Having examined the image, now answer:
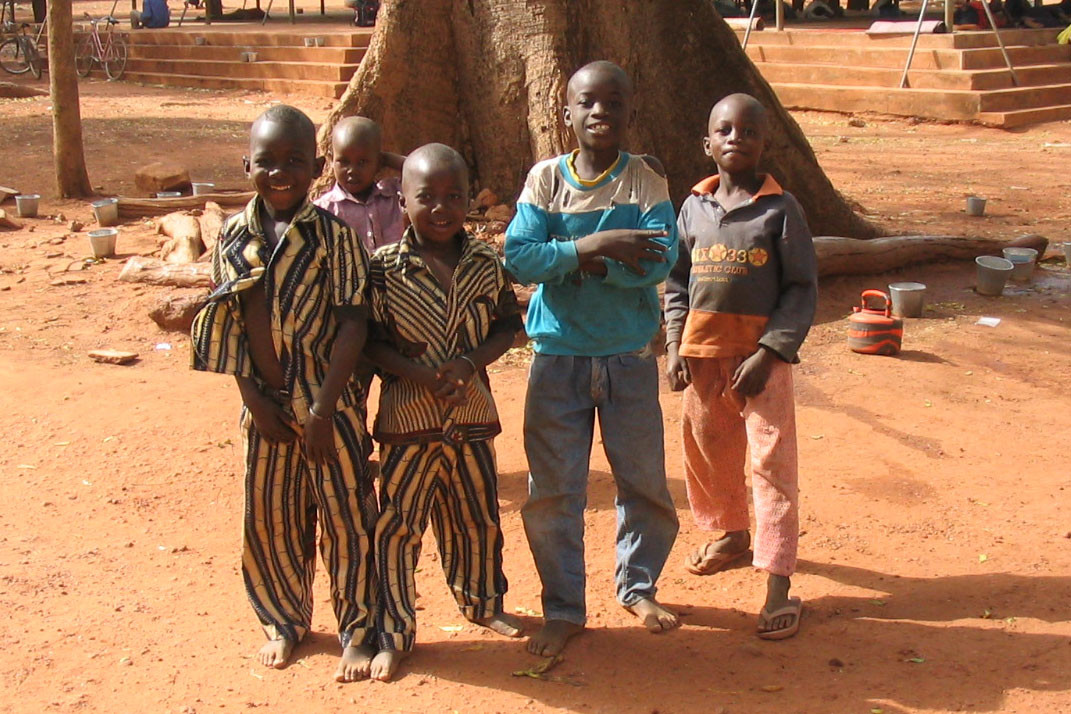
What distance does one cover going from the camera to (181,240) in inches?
287

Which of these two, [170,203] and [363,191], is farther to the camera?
[170,203]

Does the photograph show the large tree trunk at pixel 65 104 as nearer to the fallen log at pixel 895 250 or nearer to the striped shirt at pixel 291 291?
the fallen log at pixel 895 250

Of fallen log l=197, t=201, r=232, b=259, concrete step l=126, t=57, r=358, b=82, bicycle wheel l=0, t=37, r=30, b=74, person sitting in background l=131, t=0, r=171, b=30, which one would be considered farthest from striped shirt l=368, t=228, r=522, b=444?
person sitting in background l=131, t=0, r=171, b=30

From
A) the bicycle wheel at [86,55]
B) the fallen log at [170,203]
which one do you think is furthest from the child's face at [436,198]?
the bicycle wheel at [86,55]

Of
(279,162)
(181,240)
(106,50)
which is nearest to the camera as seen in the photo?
(279,162)

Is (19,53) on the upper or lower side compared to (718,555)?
upper

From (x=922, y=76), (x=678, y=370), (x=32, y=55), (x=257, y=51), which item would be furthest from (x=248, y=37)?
(x=678, y=370)

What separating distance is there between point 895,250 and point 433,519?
438 cm

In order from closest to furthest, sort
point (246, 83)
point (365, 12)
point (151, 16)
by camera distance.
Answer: point (246, 83), point (365, 12), point (151, 16)

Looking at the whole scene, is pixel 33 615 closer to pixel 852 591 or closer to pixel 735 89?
pixel 852 591

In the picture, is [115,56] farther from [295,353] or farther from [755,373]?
[755,373]

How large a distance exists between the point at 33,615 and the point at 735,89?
488cm

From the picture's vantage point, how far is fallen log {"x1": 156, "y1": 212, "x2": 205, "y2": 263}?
23.3 feet

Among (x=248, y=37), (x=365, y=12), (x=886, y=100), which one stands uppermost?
(x=365, y=12)
